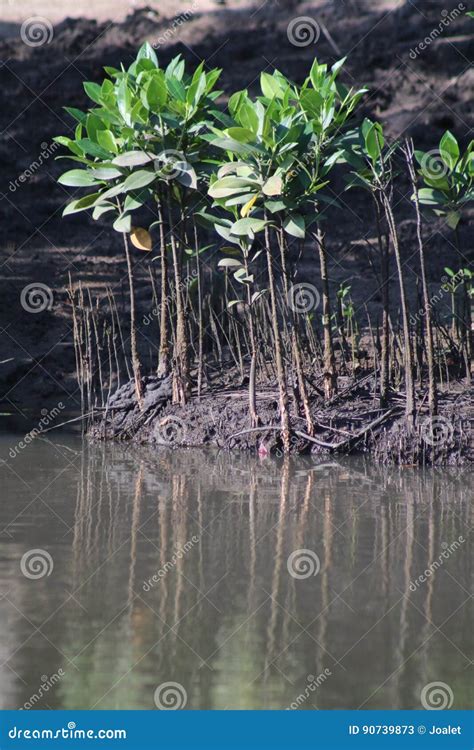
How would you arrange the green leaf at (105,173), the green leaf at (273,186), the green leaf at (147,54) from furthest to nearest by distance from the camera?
the green leaf at (147,54) → the green leaf at (105,173) → the green leaf at (273,186)

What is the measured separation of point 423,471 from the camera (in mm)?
7453

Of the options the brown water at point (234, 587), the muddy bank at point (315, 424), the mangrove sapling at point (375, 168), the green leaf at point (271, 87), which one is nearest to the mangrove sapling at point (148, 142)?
the muddy bank at point (315, 424)

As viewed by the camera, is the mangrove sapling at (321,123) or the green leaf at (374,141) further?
the mangrove sapling at (321,123)

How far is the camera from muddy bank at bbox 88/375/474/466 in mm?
7688

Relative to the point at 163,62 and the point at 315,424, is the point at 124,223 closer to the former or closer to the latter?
the point at 315,424

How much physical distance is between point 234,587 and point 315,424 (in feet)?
12.1

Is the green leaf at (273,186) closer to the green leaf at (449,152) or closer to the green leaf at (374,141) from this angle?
the green leaf at (374,141)

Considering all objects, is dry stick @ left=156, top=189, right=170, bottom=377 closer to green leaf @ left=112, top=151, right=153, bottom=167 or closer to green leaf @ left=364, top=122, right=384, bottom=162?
green leaf @ left=112, top=151, right=153, bottom=167

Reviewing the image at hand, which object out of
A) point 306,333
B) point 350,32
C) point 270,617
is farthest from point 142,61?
point 350,32

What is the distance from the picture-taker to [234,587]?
4.62 m

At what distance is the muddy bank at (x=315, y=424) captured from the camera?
7.69 metres

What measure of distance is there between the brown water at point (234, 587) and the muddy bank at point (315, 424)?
0.36 metres

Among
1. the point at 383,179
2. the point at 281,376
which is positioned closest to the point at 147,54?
the point at 383,179

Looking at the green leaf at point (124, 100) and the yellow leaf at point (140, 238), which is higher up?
the green leaf at point (124, 100)
